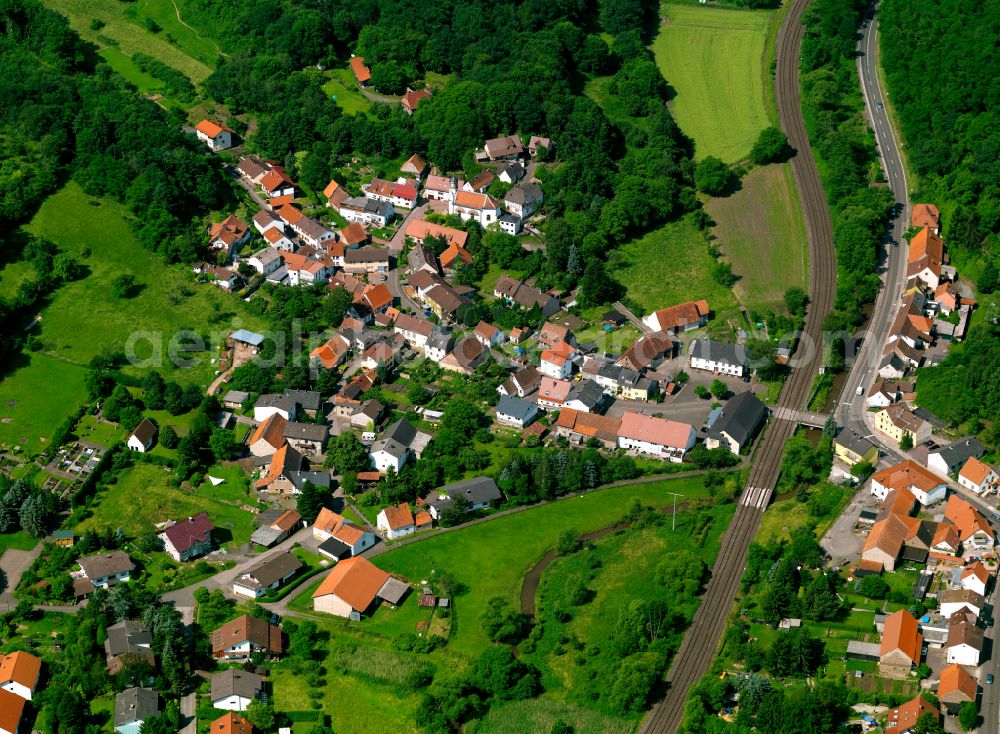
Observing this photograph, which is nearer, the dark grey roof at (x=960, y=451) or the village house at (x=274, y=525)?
the village house at (x=274, y=525)

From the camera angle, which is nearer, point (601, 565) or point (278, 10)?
point (601, 565)

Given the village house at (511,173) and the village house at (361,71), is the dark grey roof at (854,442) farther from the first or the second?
the village house at (361,71)

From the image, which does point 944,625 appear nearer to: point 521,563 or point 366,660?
point 521,563

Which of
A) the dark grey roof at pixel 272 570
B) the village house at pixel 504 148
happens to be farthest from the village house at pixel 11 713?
the village house at pixel 504 148

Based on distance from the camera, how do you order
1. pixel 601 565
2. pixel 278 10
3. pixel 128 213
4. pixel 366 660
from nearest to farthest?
1. pixel 366 660
2. pixel 601 565
3. pixel 128 213
4. pixel 278 10

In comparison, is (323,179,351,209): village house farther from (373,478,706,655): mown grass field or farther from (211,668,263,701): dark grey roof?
(211,668,263,701): dark grey roof

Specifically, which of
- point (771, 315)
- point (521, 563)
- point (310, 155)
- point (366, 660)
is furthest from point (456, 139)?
point (366, 660)
